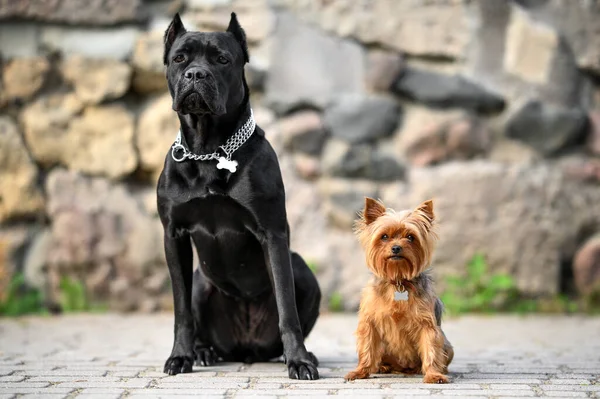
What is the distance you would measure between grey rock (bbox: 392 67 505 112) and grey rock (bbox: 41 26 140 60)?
2324mm

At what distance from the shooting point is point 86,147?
6875mm

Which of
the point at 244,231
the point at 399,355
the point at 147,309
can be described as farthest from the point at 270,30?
the point at 399,355

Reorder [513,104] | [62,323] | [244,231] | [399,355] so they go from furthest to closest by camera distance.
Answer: [513,104], [62,323], [244,231], [399,355]

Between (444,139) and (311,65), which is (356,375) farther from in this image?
(311,65)

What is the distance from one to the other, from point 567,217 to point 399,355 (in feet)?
11.0

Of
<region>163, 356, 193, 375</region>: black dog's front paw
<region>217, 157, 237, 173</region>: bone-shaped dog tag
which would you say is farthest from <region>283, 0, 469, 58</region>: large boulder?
<region>163, 356, 193, 375</region>: black dog's front paw

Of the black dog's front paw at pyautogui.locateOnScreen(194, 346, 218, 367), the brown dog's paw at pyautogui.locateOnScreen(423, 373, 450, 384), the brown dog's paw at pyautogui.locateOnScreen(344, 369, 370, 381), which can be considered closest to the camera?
the brown dog's paw at pyautogui.locateOnScreen(423, 373, 450, 384)

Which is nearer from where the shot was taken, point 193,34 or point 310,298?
point 193,34

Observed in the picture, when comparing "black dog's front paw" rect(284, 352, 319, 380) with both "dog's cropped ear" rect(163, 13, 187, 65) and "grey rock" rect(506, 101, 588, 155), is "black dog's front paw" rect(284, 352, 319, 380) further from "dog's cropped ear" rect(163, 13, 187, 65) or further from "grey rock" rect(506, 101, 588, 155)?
"grey rock" rect(506, 101, 588, 155)

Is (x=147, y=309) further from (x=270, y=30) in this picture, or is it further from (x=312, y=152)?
(x=270, y=30)

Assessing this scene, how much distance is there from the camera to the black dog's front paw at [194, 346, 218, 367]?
435 cm

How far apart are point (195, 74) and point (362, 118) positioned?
10.2ft

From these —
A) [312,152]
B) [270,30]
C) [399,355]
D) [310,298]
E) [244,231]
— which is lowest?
[399,355]

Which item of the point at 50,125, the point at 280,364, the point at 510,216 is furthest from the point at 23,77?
the point at 510,216
